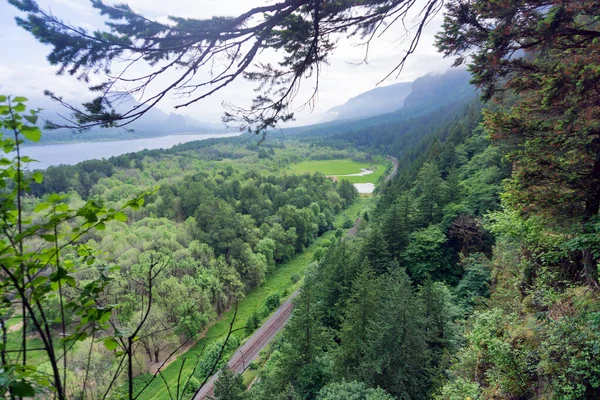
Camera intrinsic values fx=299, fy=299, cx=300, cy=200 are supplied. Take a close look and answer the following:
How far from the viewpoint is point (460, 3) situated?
493 cm

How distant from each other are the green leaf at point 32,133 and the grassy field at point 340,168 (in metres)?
83.2

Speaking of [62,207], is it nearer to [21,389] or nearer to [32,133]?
[32,133]

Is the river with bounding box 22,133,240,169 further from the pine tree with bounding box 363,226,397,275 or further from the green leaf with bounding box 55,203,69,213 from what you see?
the green leaf with bounding box 55,203,69,213

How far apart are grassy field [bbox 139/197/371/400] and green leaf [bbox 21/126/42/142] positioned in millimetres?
16723

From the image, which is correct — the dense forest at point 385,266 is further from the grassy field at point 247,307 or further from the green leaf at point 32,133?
the grassy field at point 247,307

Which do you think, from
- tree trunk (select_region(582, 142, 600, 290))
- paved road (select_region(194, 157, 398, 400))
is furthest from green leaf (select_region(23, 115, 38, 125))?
paved road (select_region(194, 157, 398, 400))

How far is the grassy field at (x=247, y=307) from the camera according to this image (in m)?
21.0

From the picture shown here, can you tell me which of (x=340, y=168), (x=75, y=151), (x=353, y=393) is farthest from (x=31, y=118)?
(x=75, y=151)

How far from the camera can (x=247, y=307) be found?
31531mm

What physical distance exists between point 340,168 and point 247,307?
7714cm

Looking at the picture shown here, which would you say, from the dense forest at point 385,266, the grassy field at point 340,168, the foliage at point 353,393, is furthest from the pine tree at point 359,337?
the grassy field at point 340,168

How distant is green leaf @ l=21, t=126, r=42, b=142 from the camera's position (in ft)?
6.12

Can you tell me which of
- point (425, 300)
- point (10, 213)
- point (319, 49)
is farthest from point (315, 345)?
point (10, 213)

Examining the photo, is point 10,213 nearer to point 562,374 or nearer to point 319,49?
point 319,49
